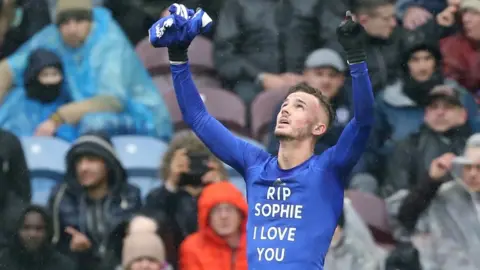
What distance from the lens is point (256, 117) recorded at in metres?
9.55

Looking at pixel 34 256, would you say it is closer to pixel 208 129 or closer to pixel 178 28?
pixel 208 129

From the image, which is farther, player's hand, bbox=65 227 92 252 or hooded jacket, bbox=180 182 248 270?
player's hand, bbox=65 227 92 252

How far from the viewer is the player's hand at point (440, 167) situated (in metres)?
8.46

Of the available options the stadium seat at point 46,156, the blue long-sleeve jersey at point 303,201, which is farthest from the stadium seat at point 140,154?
the blue long-sleeve jersey at point 303,201

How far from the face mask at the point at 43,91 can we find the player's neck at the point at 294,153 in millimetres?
3648

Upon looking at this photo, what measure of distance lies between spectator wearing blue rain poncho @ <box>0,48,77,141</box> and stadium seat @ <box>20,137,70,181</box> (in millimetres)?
417

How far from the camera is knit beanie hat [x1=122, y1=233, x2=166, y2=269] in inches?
318

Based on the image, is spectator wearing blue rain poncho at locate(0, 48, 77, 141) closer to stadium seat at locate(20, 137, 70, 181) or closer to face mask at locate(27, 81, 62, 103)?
face mask at locate(27, 81, 62, 103)

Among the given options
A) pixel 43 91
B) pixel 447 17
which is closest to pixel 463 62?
pixel 447 17

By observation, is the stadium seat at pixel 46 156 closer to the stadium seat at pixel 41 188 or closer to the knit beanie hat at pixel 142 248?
the stadium seat at pixel 41 188

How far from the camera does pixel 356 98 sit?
6.19 metres

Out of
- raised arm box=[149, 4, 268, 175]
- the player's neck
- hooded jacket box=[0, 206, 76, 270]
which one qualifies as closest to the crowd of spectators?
hooded jacket box=[0, 206, 76, 270]

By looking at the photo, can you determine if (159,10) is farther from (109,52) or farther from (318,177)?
(318,177)

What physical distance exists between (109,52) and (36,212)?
1716 millimetres
